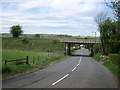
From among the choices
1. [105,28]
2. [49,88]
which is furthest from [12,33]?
[49,88]

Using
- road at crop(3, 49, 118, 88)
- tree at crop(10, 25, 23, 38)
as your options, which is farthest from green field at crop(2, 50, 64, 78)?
tree at crop(10, 25, 23, 38)

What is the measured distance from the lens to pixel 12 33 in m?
126

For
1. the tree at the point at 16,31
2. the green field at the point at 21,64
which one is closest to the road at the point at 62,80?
the green field at the point at 21,64

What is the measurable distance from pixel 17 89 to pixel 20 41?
10009 centimetres

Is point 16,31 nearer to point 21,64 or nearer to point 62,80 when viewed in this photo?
point 21,64

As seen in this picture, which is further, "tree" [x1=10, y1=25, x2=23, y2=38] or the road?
"tree" [x1=10, y1=25, x2=23, y2=38]

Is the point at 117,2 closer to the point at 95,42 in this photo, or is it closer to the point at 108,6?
the point at 108,6

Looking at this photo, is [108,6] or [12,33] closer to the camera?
[108,6]

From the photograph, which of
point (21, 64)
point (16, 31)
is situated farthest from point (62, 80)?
point (16, 31)

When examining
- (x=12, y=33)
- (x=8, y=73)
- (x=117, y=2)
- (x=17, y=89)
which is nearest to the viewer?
(x=17, y=89)

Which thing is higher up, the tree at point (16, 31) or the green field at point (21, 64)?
the tree at point (16, 31)

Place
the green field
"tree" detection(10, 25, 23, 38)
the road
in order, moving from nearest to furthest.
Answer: the road
the green field
"tree" detection(10, 25, 23, 38)

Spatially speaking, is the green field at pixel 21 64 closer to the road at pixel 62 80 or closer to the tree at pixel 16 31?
the road at pixel 62 80

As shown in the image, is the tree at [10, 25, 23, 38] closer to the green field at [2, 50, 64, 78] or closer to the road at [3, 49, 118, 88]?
the green field at [2, 50, 64, 78]
